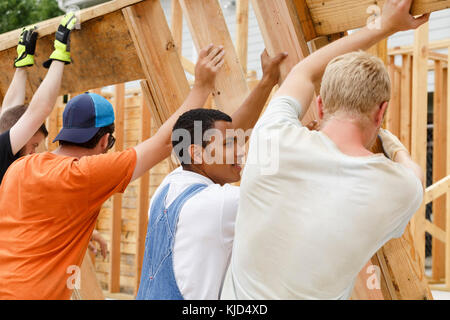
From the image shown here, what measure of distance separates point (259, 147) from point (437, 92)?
6.40 metres

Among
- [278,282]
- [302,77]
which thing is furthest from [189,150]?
[278,282]

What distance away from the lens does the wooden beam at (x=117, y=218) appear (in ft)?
22.6

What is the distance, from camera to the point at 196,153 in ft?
6.48

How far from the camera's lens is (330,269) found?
1.46 metres

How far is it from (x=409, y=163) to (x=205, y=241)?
0.66 meters

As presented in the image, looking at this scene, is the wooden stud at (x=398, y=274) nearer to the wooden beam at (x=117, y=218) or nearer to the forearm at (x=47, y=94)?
the forearm at (x=47, y=94)

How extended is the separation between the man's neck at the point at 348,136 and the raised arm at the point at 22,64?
7.15 ft

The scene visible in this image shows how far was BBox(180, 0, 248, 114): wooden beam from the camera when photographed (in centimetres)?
255

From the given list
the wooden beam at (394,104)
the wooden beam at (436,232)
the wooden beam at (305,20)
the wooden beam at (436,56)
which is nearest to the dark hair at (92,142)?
the wooden beam at (305,20)

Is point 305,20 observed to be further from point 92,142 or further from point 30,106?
point 30,106

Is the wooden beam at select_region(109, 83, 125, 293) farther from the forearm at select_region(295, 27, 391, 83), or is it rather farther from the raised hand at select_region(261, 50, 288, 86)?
the forearm at select_region(295, 27, 391, 83)

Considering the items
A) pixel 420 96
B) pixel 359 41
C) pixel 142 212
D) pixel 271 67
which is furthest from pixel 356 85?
pixel 142 212
